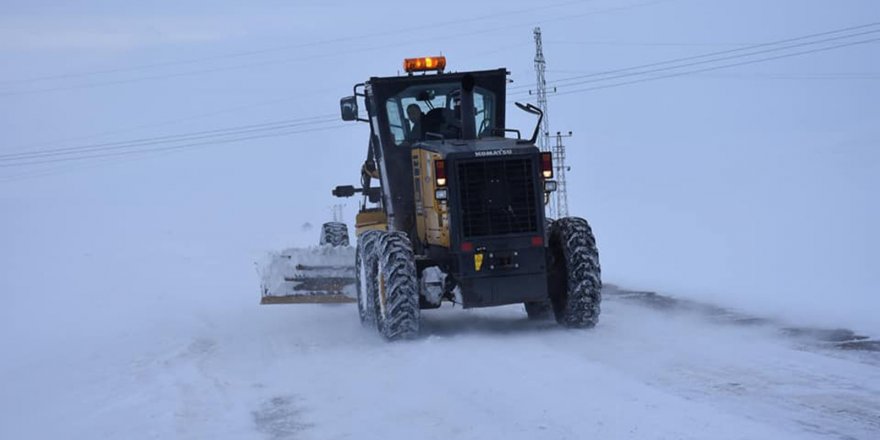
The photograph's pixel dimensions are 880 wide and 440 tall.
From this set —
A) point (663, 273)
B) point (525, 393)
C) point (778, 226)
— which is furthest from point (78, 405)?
point (778, 226)

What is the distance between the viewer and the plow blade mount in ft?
46.7

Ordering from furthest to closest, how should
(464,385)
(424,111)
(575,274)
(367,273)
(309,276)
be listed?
(309,276)
(424,111)
(367,273)
(575,274)
(464,385)

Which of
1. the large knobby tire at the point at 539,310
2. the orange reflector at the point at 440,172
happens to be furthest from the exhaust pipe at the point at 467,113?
the large knobby tire at the point at 539,310

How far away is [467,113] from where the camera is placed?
13188 mm

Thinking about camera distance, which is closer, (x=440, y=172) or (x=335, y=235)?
(x=440, y=172)

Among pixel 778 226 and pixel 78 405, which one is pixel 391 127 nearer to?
pixel 78 405

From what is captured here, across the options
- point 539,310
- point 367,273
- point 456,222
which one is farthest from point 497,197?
point 539,310

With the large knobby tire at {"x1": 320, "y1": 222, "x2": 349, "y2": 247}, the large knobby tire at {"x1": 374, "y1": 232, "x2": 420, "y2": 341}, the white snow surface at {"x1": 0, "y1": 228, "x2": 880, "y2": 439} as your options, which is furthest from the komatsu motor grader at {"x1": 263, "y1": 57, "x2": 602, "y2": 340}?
the large knobby tire at {"x1": 320, "y1": 222, "x2": 349, "y2": 247}

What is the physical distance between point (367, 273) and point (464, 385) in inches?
157

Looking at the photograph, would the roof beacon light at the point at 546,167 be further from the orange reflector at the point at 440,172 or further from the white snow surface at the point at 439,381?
the white snow surface at the point at 439,381

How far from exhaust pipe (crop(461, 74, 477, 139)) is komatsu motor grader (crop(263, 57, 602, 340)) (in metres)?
0.01

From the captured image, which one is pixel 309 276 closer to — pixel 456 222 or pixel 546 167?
pixel 456 222

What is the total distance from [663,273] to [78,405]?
12.5 m

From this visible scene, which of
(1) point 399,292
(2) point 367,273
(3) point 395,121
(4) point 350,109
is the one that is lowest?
(1) point 399,292
